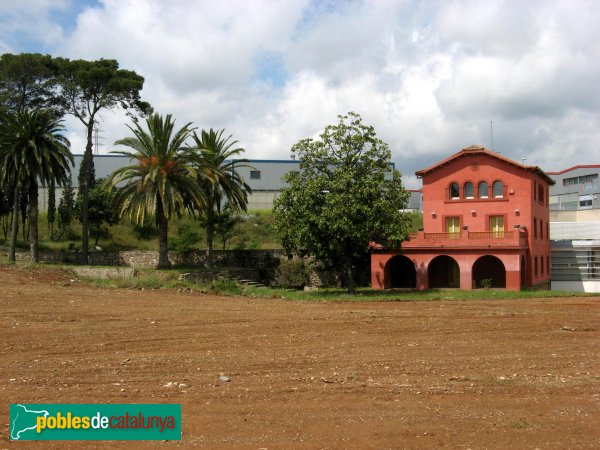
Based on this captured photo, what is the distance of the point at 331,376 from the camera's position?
1148cm

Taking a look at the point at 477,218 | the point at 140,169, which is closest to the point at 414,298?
the point at 477,218

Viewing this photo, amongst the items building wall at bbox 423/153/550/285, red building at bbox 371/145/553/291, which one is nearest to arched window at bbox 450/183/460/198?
red building at bbox 371/145/553/291

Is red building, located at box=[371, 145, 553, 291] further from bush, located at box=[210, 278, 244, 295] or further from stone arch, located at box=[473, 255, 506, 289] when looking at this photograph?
bush, located at box=[210, 278, 244, 295]

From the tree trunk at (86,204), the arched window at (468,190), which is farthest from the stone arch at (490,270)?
the tree trunk at (86,204)

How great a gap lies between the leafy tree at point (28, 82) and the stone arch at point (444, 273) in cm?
2760

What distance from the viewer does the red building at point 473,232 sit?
124 ft

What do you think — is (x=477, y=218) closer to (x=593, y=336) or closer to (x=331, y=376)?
(x=593, y=336)

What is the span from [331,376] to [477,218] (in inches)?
1269

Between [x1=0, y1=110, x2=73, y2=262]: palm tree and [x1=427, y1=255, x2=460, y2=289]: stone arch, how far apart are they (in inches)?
951

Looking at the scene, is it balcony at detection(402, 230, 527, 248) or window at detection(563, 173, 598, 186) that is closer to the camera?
balcony at detection(402, 230, 527, 248)

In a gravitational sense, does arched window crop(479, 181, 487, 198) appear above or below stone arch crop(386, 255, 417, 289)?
above

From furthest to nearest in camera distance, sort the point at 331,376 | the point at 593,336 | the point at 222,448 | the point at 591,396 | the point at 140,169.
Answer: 1. the point at 140,169
2. the point at 593,336
3. the point at 331,376
4. the point at 591,396
5. the point at 222,448

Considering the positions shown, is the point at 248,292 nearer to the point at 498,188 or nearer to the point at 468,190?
the point at 468,190

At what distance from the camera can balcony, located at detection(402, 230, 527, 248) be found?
37312 mm
